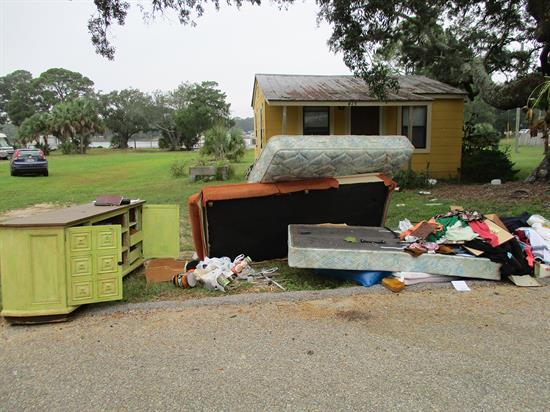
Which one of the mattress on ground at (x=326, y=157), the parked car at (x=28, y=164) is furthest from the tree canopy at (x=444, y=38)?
the parked car at (x=28, y=164)

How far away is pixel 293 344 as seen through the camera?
11.1 feet

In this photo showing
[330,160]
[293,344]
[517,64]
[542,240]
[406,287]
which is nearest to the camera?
[293,344]

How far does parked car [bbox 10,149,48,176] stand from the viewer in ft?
70.5

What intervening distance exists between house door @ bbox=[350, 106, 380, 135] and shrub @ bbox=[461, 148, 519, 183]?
3318 mm

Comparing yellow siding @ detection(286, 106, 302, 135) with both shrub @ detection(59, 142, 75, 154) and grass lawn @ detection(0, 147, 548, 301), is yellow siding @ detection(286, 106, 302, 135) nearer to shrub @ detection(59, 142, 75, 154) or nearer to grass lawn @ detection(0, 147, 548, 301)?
grass lawn @ detection(0, 147, 548, 301)

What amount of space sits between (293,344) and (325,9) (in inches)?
411

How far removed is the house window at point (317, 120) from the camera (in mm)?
15203

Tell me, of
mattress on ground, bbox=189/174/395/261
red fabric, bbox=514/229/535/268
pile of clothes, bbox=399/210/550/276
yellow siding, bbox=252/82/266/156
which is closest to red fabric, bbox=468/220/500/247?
pile of clothes, bbox=399/210/550/276

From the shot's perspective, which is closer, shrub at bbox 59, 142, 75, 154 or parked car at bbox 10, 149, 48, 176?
parked car at bbox 10, 149, 48, 176

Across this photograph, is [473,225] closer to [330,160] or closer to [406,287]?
[406,287]

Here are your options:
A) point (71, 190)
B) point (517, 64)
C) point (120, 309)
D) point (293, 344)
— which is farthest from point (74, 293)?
point (517, 64)

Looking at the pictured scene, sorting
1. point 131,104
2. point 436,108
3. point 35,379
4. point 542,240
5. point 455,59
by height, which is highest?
point 131,104

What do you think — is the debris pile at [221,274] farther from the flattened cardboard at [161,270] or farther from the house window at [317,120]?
the house window at [317,120]

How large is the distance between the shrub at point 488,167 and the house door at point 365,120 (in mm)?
3318
